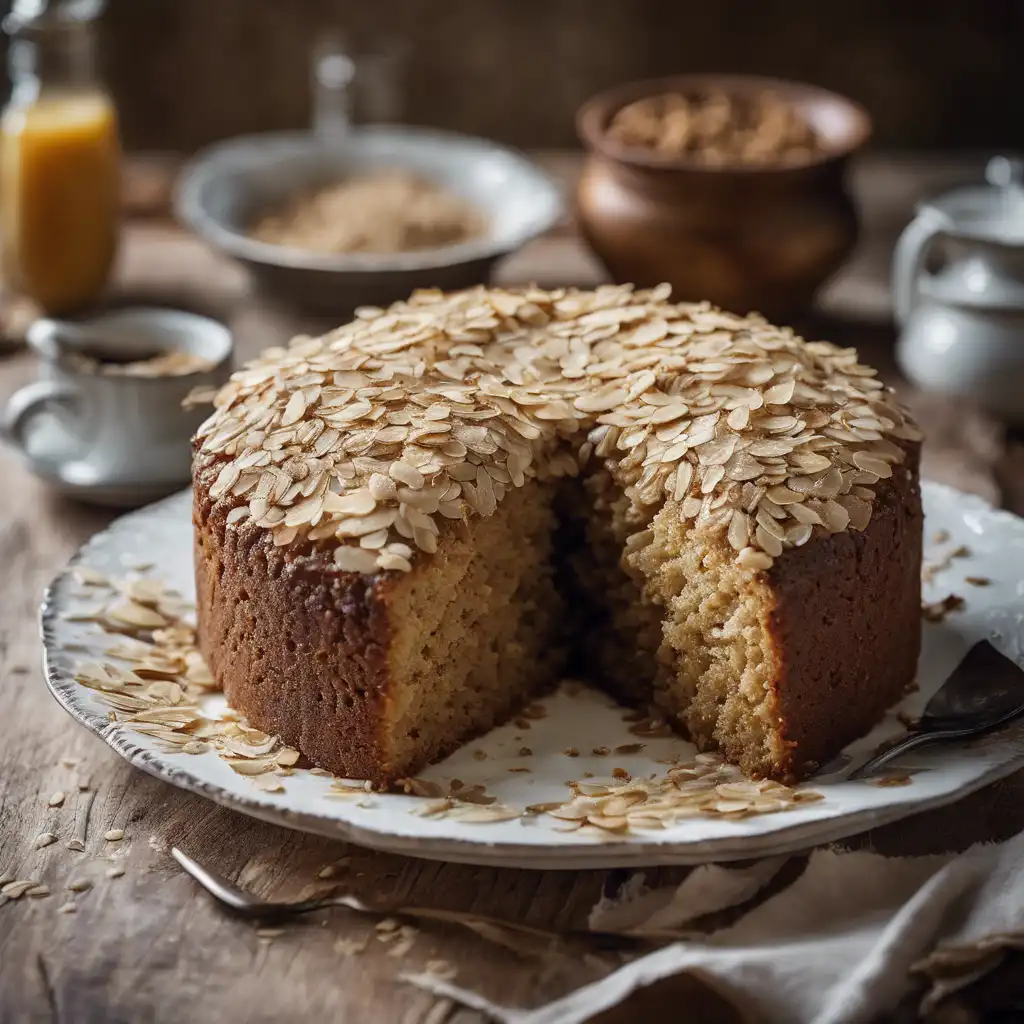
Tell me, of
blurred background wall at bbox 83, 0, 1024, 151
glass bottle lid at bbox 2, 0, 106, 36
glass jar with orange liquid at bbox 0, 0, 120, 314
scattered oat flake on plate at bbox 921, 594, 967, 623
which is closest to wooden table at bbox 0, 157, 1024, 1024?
scattered oat flake on plate at bbox 921, 594, 967, 623

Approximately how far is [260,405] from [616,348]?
1.93 ft

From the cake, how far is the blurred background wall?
3.00m

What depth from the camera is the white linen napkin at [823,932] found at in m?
1.65

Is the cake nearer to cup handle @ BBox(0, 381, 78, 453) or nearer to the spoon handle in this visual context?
the spoon handle

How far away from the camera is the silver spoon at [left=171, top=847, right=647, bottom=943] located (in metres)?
1.80

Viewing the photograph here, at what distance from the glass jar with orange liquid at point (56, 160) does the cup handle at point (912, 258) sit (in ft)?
6.50

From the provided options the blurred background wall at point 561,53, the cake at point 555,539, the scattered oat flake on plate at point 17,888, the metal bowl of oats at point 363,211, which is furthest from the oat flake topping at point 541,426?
the blurred background wall at point 561,53

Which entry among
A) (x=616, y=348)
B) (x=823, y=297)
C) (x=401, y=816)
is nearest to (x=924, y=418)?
(x=823, y=297)

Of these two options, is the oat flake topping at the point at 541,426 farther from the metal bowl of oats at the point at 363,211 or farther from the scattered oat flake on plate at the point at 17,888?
the metal bowl of oats at the point at 363,211

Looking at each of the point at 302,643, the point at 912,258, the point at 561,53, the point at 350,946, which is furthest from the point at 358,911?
the point at 561,53

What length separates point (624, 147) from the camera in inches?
141

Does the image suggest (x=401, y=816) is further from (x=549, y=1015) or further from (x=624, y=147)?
(x=624, y=147)

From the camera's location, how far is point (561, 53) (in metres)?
5.18

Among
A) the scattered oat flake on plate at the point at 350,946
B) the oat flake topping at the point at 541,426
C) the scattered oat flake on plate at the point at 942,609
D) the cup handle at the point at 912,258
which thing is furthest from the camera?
the cup handle at the point at 912,258
